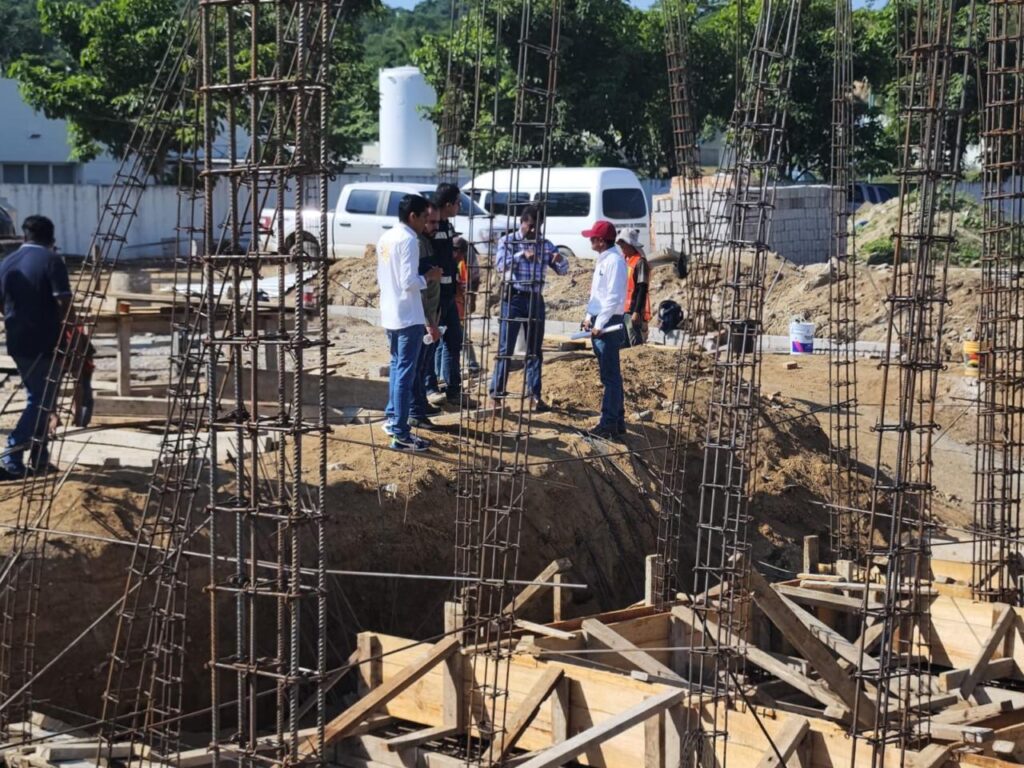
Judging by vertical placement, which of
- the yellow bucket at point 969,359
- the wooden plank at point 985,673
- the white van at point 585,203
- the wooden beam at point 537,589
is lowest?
the wooden plank at point 985,673

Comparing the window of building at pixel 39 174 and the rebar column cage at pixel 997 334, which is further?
the window of building at pixel 39 174

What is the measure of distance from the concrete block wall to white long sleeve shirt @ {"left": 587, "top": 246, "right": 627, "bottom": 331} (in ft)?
41.7

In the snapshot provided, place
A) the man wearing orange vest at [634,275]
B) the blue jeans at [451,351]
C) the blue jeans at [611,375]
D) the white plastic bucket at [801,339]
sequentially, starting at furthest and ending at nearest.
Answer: the white plastic bucket at [801,339], the man wearing orange vest at [634,275], the blue jeans at [451,351], the blue jeans at [611,375]

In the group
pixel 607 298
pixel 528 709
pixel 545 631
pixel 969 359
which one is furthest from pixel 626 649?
pixel 969 359

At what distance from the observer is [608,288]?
438 inches

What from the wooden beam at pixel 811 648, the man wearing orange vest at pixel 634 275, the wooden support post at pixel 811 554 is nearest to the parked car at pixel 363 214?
the man wearing orange vest at pixel 634 275

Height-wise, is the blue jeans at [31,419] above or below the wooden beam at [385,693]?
above

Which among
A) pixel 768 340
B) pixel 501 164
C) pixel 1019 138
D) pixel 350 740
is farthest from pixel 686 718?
pixel 501 164

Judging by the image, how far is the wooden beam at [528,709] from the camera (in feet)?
27.3

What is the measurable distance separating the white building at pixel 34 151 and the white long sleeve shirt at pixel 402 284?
26.5m

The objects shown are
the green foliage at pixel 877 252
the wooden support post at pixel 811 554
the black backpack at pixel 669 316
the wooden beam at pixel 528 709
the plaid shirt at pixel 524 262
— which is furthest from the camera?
the green foliage at pixel 877 252

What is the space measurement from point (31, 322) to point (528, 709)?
3.81m

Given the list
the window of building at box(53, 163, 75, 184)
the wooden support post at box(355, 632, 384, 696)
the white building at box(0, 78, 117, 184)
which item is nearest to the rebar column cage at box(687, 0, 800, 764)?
the wooden support post at box(355, 632, 384, 696)

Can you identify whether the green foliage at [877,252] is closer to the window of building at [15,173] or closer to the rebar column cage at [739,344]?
the rebar column cage at [739,344]
